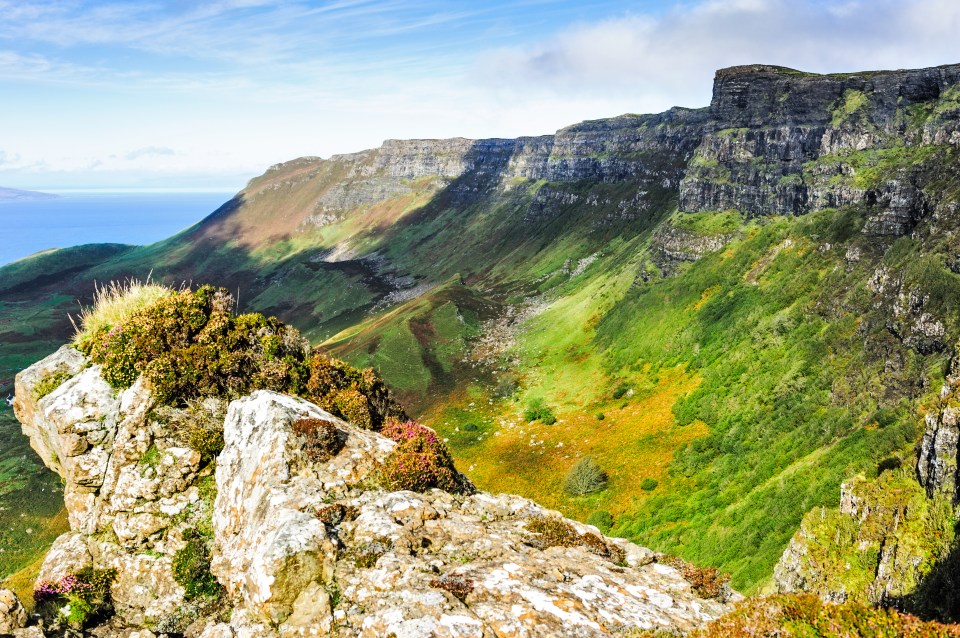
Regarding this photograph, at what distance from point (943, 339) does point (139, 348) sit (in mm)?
42322

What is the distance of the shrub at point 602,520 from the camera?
124 feet

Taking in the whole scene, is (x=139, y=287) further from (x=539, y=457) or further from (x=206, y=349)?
(x=539, y=457)

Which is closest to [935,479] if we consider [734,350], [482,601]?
[482,601]

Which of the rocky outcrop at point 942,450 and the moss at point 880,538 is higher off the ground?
the rocky outcrop at point 942,450

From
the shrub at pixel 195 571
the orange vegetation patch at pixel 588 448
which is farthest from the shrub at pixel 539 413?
the shrub at pixel 195 571

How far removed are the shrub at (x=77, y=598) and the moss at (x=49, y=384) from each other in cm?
606

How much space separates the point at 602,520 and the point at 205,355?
31.5 meters

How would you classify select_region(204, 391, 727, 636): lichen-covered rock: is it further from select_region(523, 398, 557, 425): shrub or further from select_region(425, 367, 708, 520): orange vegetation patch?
select_region(523, 398, 557, 425): shrub

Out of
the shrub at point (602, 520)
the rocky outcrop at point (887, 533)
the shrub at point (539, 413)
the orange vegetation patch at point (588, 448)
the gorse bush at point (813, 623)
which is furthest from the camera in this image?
the shrub at point (539, 413)

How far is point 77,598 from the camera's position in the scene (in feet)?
38.1

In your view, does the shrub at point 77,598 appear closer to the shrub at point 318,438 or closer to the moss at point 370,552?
the shrub at point 318,438

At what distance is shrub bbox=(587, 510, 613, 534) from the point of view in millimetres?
37803

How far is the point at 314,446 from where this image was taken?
13.2 meters

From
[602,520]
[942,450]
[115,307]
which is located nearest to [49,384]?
[115,307]
